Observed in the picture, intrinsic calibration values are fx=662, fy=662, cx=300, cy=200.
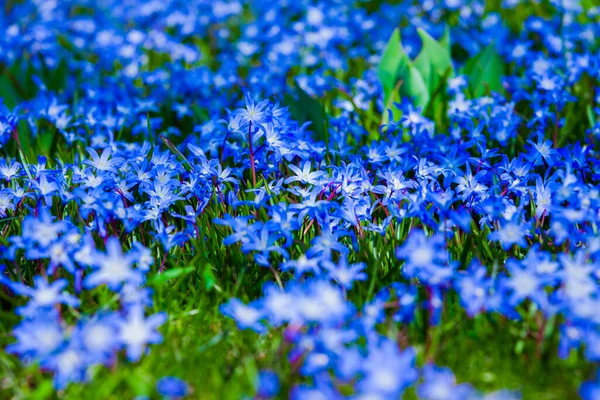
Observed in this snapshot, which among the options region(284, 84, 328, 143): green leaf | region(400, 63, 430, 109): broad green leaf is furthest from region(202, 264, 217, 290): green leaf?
region(400, 63, 430, 109): broad green leaf

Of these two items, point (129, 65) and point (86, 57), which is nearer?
point (129, 65)

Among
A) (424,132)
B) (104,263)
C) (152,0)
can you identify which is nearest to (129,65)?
(152,0)

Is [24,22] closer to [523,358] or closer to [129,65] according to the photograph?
[129,65]

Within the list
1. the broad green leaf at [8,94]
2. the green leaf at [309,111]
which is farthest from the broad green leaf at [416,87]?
the broad green leaf at [8,94]

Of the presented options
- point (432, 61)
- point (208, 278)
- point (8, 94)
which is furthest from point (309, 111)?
point (8, 94)

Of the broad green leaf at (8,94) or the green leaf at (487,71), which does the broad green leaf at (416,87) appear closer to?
the green leaf at (487,71)

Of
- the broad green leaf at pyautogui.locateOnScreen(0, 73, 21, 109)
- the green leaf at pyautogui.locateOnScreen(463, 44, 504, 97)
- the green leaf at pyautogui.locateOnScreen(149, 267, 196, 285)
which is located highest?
the green leaf at pyautogui.locateOnScreen(149, 267, 196, 285)

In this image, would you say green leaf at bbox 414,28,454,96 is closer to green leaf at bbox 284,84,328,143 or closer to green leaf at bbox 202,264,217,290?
green leaf at bbox 284,84,328,143
